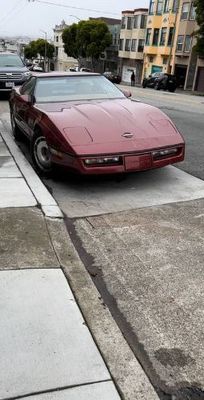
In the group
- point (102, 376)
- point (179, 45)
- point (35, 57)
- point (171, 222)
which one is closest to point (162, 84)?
point (179, 45)

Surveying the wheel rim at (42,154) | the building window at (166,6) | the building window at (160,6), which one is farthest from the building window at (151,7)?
the wheel rim at (42,154)

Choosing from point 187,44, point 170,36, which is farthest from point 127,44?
point 187,44

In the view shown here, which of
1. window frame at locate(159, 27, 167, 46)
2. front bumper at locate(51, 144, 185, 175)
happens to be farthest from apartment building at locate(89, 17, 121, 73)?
front bumper at locate(51, 144, 185, 175)

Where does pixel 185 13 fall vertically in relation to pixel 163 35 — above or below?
above

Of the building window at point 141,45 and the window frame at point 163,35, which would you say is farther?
the building window at point 141,45

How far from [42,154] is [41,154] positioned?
0.02m

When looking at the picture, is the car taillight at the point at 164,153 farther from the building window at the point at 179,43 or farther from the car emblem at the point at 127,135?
the building window at the point at 179,43

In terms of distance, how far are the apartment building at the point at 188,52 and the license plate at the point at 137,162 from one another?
40299 millimetres

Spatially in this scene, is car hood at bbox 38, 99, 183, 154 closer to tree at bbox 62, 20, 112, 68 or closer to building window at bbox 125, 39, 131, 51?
building window at bbox 125, 39, 131, 51

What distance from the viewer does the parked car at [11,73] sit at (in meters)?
14.5

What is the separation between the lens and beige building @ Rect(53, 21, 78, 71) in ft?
307

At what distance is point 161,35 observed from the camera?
168ft

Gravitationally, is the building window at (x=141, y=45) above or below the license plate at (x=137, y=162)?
below

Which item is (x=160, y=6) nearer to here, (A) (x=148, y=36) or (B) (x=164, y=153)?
(A) (x=148, y=36)
